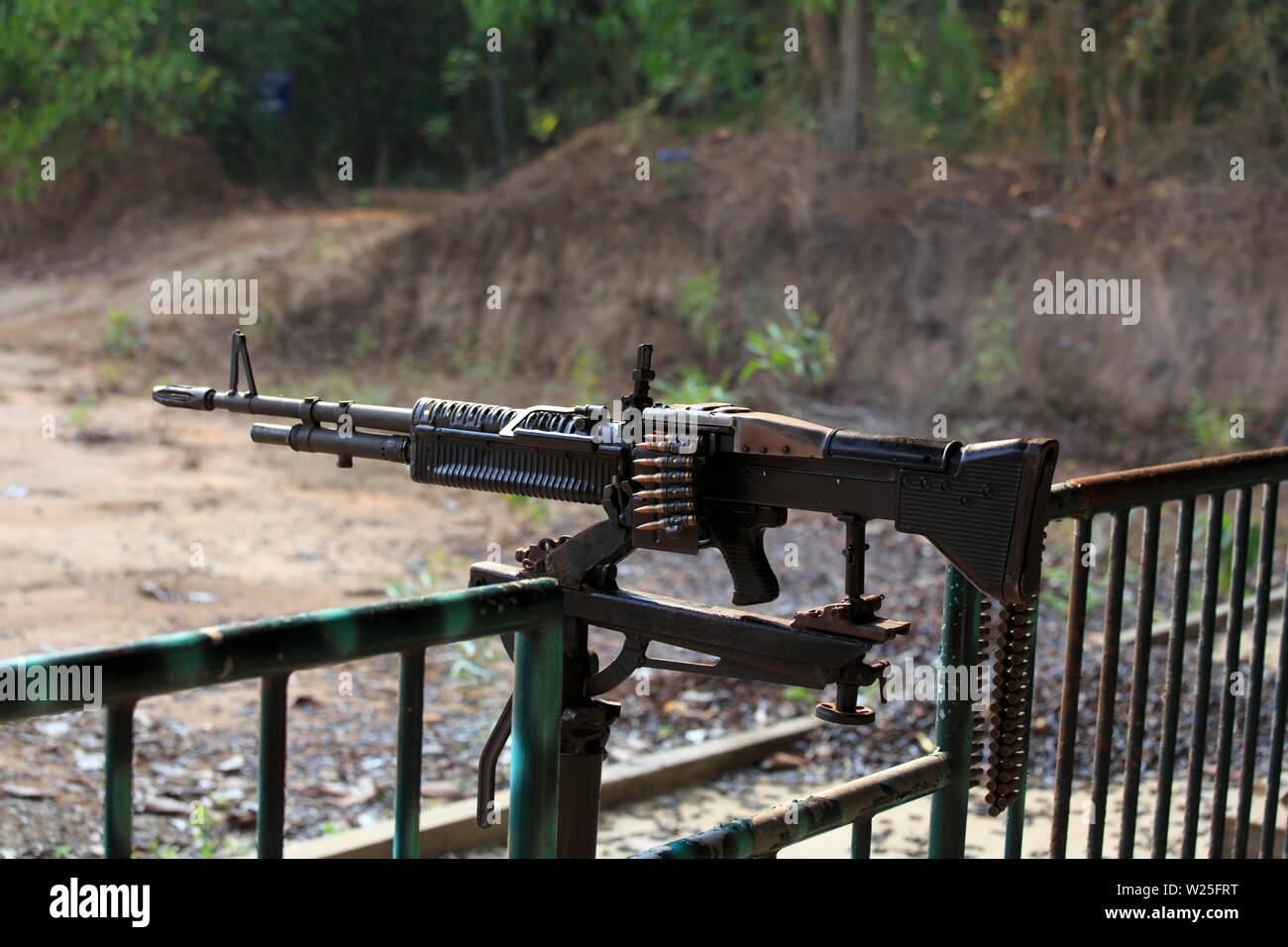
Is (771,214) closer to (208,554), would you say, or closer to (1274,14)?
(1274,14)

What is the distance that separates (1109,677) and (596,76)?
69.9ft

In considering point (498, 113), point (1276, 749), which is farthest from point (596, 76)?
point (1276, 749)

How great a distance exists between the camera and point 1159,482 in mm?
2494

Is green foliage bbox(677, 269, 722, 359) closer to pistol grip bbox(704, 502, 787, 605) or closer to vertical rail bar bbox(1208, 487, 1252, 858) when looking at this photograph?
vertical rail bar bbox(1208, 487, 1252, 858)

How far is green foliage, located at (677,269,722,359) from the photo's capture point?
47.3ft

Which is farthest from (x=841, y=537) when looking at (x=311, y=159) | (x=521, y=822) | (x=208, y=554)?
(x=311, y=159)

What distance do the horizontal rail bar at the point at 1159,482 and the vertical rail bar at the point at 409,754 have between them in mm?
1200

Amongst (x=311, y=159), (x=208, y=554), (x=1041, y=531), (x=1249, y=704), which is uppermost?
(x=311, y=159)

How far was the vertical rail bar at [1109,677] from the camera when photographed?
243 centimetres

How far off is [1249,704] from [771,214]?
12.2 m

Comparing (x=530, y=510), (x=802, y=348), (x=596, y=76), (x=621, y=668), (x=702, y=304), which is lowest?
(x=530, y=510)

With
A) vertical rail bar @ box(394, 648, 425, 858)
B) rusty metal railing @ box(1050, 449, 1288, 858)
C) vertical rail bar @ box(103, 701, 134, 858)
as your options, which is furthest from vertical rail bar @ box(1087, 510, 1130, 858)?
vertical rail bar @ box(103, 701, 134, 858)

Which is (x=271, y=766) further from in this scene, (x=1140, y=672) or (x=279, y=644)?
(x=1140, y=672)
